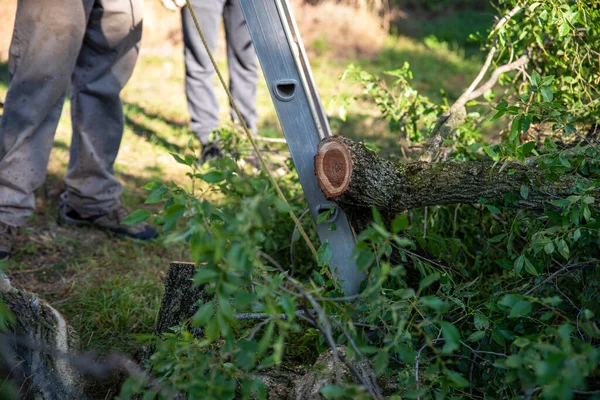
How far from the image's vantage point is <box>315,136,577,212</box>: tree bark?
6.07 ft

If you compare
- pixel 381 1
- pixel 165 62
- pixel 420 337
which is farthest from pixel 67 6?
pixel 381 1

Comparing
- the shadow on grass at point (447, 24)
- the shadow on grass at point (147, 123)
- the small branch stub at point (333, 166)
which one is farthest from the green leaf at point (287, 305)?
the shadow on grass at point (447, 24)

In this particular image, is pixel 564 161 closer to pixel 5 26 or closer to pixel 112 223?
pixel 112 223

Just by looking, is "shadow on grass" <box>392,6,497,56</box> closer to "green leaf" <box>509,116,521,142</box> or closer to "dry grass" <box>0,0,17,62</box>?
"dry grass" <box>0,0,17,62</box>

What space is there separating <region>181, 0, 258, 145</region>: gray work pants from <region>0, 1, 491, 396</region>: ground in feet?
1.09

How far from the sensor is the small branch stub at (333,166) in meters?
1.86

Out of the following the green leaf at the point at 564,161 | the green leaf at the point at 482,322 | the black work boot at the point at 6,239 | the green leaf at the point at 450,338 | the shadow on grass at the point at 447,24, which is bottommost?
the shadow on grass at the point at 447,24

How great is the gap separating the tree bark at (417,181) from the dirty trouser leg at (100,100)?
1551 millimetres

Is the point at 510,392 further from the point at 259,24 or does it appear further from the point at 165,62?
the point at 165,62

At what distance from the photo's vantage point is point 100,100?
3100 millimetres

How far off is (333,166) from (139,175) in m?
2.51

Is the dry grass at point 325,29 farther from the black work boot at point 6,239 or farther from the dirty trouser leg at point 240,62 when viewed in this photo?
the black work boot at point 6,239

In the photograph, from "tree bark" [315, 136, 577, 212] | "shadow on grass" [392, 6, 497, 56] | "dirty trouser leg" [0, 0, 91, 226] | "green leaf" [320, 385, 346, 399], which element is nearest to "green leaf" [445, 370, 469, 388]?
"green leaf" [320, 385, 346, 399]

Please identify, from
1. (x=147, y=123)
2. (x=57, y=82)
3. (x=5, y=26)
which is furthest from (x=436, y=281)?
(x=5, y=26)
